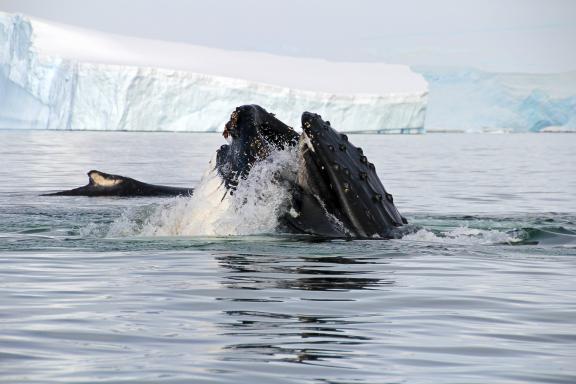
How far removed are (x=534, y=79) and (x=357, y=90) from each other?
164 ft

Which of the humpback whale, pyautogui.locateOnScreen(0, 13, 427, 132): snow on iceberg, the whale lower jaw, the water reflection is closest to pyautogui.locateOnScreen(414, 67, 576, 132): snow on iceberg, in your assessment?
pyautogui.locateOnScreen(0, 13, 427, 132): snow on iceberg

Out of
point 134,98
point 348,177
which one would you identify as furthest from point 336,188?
point 134,98

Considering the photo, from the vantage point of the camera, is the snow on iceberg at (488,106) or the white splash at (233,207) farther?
the snow on iceberg at (488,106)

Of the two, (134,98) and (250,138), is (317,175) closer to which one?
(250,138)

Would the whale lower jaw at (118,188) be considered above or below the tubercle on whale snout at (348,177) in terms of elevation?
below

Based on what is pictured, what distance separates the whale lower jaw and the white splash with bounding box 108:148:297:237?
5.44m

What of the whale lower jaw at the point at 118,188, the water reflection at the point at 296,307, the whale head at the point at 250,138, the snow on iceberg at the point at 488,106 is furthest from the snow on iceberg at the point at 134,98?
the water reflection at the point at 296,307

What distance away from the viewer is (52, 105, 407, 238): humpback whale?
781 cm

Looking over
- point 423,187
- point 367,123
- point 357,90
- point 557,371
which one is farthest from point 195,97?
point 557,371

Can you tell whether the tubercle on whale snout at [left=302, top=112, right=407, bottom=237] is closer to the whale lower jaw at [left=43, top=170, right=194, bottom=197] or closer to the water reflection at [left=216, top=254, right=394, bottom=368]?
the water reflection at [left=216, top=254, right=394, bottom=368]

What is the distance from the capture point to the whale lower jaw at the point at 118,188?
15391 millimetres

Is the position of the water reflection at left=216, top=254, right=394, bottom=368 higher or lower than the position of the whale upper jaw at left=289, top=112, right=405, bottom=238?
lower

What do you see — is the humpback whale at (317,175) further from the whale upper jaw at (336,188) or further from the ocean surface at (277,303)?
the ocean surface at (277,303)

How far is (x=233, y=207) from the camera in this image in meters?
8.59
